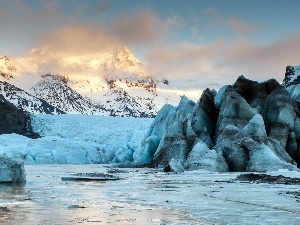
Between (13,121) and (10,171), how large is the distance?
83.2 metres

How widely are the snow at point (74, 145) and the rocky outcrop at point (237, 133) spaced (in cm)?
1563

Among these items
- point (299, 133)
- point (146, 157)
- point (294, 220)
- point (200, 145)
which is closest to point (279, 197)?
point (294, 220)

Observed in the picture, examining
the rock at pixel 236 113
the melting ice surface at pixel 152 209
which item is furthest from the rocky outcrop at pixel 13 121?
the melting ice surface at pixel 152 209

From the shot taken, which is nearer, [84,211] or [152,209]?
[84,211]

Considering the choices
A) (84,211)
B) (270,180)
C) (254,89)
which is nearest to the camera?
(84,211)

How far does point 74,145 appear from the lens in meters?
63.8

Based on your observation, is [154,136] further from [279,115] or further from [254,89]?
[279,115]

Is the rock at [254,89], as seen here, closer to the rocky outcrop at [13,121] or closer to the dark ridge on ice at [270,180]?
the dark ridge on ice at [270,180]

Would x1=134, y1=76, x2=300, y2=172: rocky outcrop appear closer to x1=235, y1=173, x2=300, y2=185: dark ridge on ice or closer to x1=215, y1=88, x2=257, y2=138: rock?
x1=215, y1=88, x2=257, y2=138: rock

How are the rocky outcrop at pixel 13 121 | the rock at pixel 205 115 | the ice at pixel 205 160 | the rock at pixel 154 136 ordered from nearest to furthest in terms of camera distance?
the ice at pixel 205 160, the rock at pixel 205 115, the rock at pixel 154 136, the rocky outcrop at pixel 13 121

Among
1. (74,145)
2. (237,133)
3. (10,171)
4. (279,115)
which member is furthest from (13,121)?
(10,171)

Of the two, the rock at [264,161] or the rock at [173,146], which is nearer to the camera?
the rock at [264,161]

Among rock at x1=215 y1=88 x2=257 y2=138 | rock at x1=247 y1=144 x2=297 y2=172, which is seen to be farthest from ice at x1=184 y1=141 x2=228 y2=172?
rock at x1=215 y1=88 x2=257 y2=138

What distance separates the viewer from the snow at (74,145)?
191 feet
